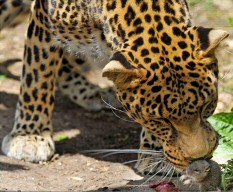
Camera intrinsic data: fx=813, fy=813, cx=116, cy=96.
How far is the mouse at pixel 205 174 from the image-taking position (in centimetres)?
662

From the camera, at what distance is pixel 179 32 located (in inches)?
267

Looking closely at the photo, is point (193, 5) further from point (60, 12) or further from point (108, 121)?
point (60, 12)

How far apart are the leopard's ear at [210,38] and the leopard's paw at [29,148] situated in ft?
8.41

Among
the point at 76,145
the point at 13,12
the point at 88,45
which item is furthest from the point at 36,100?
the point at 13,12

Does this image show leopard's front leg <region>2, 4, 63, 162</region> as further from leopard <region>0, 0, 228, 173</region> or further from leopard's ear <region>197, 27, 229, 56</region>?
leopard's ear <region>197, 27, 229, 56</region>

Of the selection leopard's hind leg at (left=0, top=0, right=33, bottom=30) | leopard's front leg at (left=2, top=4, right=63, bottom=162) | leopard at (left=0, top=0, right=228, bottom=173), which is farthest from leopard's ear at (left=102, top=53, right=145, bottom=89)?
leopard's hind leg at (left=0, top=0, right=33, bottom=30)

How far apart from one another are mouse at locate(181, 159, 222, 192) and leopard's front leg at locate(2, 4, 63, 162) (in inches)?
91.1

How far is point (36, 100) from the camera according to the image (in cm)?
869

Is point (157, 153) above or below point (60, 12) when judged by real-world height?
below

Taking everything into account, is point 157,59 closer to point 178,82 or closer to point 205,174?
point 178,82

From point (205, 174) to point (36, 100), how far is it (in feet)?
8.75

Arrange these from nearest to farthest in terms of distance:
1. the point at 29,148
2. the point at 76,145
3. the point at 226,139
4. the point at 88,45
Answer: the point at 226,139 < the point at 88,45 < the point at 29,148 < the point at 76,145

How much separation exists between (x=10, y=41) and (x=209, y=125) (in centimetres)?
566

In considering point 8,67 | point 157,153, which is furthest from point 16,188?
point 8,67
